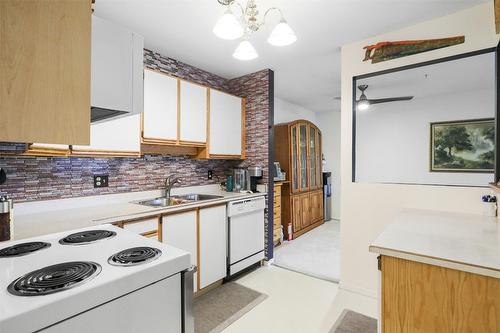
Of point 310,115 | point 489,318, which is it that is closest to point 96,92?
point 489,318

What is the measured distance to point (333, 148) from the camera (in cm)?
566

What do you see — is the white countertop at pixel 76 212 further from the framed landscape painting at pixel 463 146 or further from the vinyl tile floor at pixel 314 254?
the framed landscape painting at pixel 463 146

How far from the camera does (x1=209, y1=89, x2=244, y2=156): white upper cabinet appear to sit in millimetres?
2949

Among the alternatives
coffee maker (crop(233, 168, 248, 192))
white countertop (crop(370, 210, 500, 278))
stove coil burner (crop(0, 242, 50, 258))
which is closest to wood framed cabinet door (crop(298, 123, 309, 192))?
coffee maker (crop(233, 168, 248, 192))

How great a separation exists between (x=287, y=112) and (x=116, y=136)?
3461mm

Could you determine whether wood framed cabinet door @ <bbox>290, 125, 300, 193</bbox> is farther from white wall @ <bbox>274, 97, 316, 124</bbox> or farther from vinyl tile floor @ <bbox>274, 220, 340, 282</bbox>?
vinyl tile floor @ <bbox>274, 220, 340, 282</bbox>

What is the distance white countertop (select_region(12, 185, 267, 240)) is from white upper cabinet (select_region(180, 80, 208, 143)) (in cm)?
76

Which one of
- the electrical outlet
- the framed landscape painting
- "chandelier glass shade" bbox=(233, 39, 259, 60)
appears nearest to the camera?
→ "chandelier glass shade" bbox=(233, 39, 259, 60)

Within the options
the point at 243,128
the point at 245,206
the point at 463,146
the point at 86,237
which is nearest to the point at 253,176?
the point at 245,206

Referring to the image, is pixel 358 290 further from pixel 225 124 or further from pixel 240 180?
pixel 225 124

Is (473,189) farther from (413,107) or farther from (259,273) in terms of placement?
(413,107)

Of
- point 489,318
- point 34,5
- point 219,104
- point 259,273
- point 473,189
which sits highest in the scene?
point 219,104

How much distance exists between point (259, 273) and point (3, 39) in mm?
2908

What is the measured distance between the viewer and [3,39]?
63 cm
